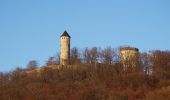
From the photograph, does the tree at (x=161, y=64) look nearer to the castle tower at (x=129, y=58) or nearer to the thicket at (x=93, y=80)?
the thicket at (x=93, y=80)

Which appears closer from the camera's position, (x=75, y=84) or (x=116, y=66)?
(x=75, y=84)

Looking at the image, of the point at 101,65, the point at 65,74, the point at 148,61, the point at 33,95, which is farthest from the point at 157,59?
the point at 33,95

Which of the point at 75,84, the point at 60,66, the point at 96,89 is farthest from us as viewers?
the point at 60,66

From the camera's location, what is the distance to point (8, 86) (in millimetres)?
71125

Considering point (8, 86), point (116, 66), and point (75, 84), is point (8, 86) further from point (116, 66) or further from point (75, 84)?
point (116, 66)

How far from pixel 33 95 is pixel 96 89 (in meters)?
7.31

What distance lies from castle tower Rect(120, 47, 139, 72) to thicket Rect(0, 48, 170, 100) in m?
0.77

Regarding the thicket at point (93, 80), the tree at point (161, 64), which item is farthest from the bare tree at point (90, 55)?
the tree at point (161, 64)

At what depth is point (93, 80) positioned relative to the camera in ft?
224

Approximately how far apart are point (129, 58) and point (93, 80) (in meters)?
8.48

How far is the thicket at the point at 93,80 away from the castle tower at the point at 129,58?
Result: 2.53ft

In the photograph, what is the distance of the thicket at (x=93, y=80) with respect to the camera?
62.2m

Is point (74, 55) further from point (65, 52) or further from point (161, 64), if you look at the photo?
point (161, 64)

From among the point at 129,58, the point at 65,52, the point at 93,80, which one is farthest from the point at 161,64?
the point at 65,52
